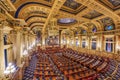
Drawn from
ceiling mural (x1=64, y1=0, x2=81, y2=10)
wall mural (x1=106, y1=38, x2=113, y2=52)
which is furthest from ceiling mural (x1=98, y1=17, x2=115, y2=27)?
ceiling mural (x1=64, y1=0, x2=81, y2=10)

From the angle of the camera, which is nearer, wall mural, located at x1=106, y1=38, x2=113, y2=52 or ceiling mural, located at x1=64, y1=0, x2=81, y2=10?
ceiling mural, located at x1=64, y1=0, x2=81, y2=10

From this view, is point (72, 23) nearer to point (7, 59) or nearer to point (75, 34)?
point (75, 34)

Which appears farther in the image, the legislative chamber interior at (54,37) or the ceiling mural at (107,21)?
the ceiling mural at (107,21)

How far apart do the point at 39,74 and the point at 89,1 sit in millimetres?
6631

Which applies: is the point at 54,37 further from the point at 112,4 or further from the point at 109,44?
the point at 109,44

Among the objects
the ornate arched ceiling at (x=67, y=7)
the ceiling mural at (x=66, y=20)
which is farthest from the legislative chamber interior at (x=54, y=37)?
the ceiling mural at (x=66, y=20)

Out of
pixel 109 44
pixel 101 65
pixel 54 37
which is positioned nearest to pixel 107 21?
pixel 109 44

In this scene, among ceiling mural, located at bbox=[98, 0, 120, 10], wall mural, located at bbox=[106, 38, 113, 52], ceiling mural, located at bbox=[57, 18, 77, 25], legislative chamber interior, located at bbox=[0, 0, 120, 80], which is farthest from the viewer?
ceiling mural, located at bbox=[57, 18, 77, 25]

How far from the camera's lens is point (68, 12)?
10.2m

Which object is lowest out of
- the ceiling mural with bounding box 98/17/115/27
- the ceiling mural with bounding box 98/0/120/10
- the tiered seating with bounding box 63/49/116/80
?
the tiered seating with bounding box 63/49/116/80

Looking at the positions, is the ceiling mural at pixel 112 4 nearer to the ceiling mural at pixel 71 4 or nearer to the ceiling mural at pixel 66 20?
the ceiling mural at pixel 71 4

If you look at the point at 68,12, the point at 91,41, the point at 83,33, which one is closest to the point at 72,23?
the point at 83,33

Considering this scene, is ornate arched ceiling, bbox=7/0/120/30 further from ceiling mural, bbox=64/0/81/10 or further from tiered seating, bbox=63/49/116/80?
tiered seating, bbox=63/49/116/80

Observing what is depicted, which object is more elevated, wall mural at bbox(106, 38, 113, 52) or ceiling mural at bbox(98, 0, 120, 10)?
ceiling mural at bbox(98, 0, 120, 10)
